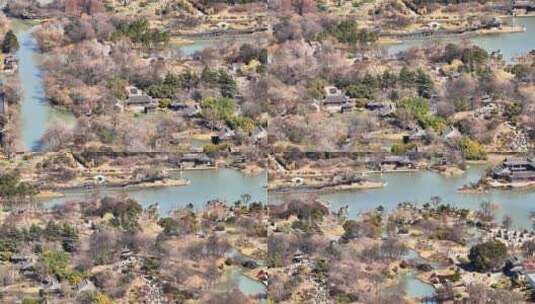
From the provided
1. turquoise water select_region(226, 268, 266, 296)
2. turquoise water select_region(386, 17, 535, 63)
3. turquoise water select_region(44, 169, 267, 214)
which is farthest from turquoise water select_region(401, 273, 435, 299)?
turquoise water select_region(386, 17, 535, 63)

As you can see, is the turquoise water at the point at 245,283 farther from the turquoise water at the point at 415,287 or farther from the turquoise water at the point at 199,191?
the turquoise water at the point at 415,287

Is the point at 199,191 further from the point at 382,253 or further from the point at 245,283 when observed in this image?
the point at 382,253

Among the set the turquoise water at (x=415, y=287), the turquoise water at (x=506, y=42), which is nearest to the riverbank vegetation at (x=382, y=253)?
the turquoise water at (x=415, y=287)

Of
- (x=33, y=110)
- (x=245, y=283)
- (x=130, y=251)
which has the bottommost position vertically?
(x=245, y=283)

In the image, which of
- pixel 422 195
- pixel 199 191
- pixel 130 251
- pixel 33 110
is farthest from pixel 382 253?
pixel 33 110

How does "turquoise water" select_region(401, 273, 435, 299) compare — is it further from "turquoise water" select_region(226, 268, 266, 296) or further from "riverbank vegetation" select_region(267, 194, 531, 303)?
"turquoise water" select_region(226, 268, 266, 296)

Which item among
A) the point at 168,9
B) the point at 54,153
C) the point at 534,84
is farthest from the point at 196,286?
the point at 534,84
